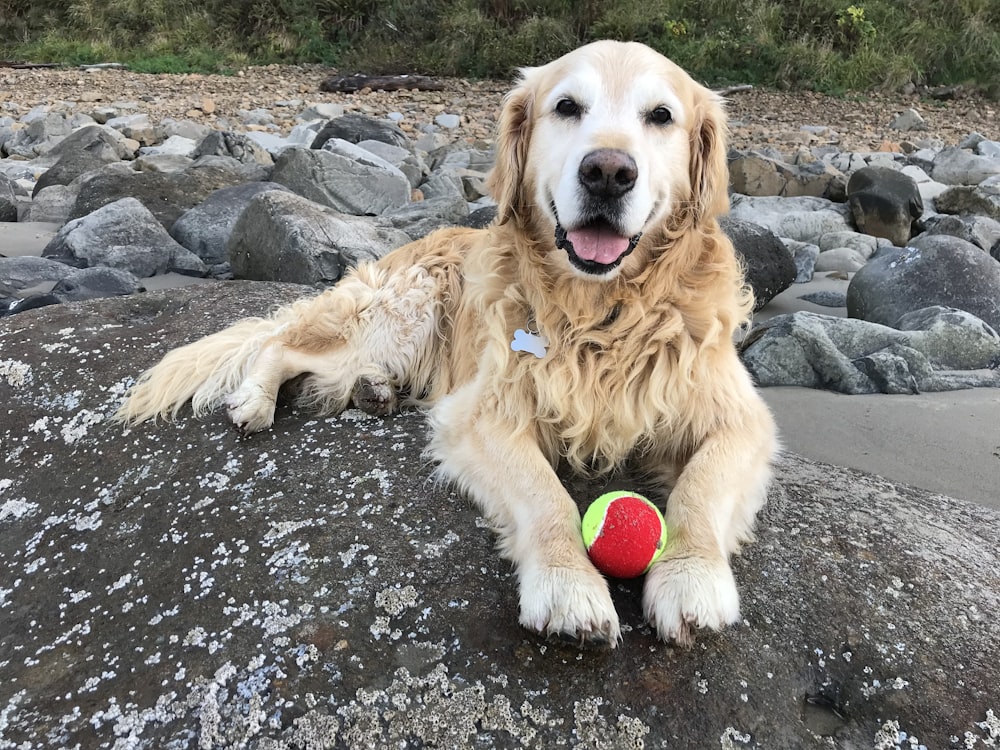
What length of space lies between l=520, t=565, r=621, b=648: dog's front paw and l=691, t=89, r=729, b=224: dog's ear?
141cm

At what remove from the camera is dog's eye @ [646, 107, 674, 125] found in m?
2.53

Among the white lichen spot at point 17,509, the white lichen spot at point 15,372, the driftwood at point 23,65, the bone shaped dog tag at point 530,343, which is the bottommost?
the white lichen spot at point 17,509

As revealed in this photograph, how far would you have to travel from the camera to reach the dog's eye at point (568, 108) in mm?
2564

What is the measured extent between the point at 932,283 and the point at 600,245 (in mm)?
3360

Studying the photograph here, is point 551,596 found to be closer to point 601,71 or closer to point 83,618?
point 83,618

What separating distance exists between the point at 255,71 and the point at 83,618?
64.7 ft

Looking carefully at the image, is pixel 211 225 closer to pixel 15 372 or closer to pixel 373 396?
pixel 15 372

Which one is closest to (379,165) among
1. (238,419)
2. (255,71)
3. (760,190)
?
(760,190)

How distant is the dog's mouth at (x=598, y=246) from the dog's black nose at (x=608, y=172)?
121mm

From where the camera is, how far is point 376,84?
17.1m

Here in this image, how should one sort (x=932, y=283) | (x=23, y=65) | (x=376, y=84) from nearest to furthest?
(x=932, y=283) < (x=376, y=84) < (x=23, y=65)

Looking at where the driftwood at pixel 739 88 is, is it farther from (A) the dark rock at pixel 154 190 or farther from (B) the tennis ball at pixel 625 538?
(B) the tennis ball at pixel 625 538

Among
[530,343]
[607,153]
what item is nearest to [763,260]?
[530,343]

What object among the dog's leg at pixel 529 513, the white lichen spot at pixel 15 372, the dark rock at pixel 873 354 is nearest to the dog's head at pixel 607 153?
the dog's leg at pixel 529 513
